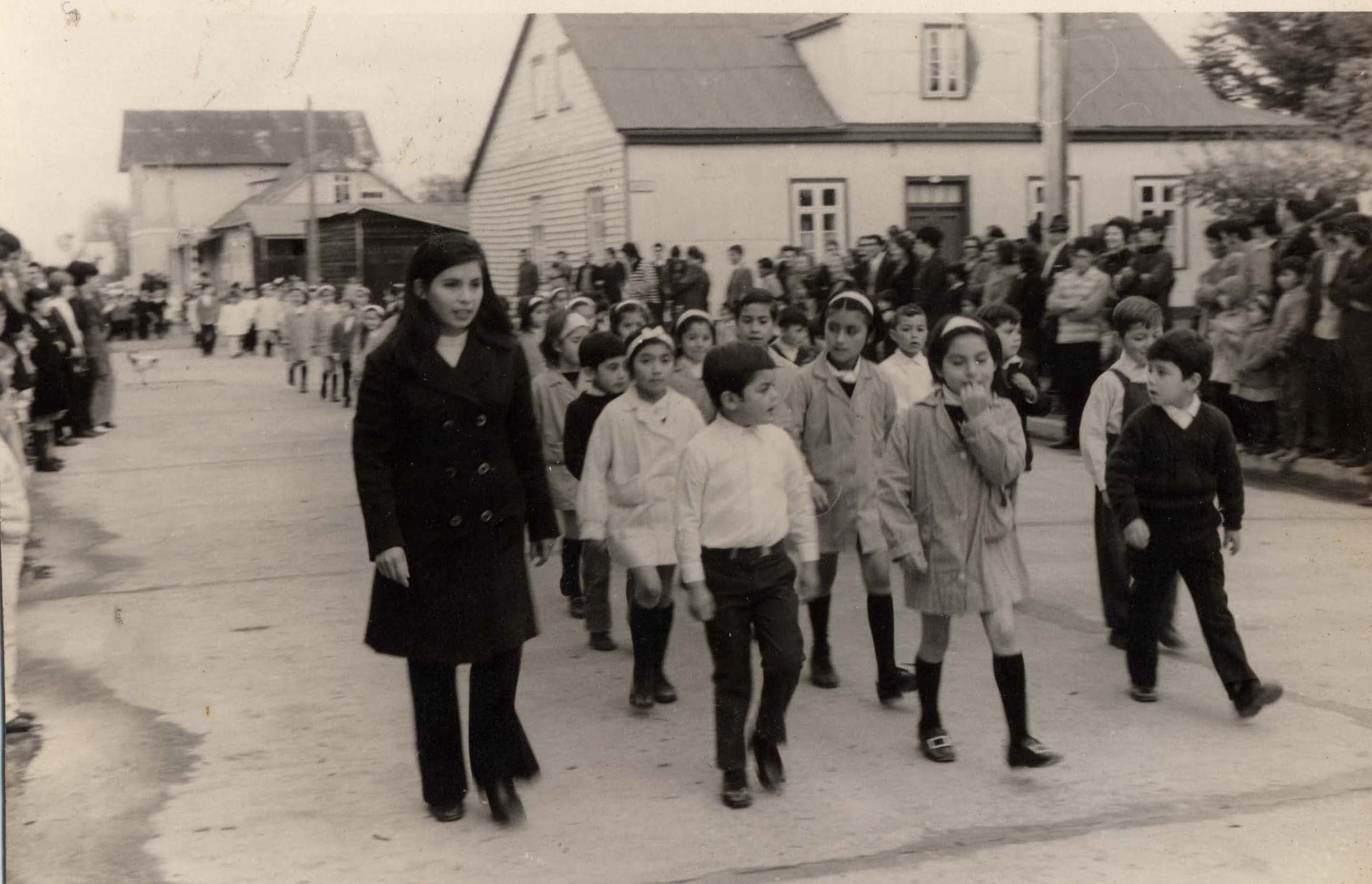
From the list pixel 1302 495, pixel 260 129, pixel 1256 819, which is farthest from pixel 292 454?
pixel 260 129

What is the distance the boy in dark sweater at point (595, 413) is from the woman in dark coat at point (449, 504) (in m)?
2.04

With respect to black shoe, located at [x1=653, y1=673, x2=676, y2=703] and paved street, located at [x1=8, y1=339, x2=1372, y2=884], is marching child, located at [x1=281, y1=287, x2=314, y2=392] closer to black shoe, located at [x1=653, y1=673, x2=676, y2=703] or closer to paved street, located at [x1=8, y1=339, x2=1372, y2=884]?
paved street, located at [x1=8, y1=339, x2=1372, y2=884]

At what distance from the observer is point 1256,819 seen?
177 inches

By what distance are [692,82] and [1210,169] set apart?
27.9ft

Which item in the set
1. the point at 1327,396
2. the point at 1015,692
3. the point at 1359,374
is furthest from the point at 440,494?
the point at 1327,396

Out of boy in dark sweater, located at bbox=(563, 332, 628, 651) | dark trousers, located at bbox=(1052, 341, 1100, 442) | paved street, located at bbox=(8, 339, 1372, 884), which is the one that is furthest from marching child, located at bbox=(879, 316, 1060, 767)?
dark trousers, located at bbox=(1052, 341, 1100, 442)

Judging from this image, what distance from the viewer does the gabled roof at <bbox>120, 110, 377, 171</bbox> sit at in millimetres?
11727

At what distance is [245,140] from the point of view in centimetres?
3747

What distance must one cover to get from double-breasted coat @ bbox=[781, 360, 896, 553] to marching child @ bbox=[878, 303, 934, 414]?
66 centimetres

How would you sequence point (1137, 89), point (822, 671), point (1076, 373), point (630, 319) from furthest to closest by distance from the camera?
point (1137, 89)
point (1076, 373)
point (630, 319)
point (822, 671)

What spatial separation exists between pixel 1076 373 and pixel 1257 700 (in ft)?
26.0

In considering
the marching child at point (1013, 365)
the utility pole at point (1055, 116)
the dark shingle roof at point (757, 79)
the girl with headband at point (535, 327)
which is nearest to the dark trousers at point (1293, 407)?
the utility pole at point (1055, 116)

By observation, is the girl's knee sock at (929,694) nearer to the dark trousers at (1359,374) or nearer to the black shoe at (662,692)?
the black shoe at (662,692)

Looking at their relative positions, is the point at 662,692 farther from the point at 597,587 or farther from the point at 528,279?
the point at 528,279
